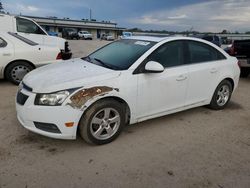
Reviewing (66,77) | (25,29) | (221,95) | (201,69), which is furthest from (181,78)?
(25,29)

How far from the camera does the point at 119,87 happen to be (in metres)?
3.32

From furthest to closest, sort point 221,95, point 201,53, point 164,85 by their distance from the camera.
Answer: point 221,95
point 201,53
point 164,85

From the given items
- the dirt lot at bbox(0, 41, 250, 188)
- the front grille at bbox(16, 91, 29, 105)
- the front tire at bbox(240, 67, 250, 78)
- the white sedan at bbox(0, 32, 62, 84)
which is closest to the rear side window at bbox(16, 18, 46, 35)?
the white sedan at bbox(0, 32, 62, 84)

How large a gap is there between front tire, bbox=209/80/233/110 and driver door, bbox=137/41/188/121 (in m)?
1.00

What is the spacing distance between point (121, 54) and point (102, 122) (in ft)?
4.31

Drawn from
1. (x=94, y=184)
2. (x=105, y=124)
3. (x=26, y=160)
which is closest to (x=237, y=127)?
(x=105, y=124)

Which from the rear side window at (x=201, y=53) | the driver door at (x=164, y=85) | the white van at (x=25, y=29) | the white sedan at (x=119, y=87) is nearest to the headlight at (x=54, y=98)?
the white sedan at (x=119, y=87)

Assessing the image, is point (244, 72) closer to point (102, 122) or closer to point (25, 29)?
point (102, 122)

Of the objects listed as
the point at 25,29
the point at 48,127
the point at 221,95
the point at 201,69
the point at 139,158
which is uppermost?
the point at 25,29

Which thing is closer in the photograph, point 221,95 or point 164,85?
point 164,85

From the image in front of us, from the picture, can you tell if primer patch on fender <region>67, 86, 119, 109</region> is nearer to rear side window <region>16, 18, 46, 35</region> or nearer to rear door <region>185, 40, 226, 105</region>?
rear door <region>185, 40, 226, 105</region>

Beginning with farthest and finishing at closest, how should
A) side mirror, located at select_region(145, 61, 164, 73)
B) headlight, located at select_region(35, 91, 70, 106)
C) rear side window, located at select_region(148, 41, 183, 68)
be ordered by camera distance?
rear side window, located at select_region(148, 41, 183, 68), side mirror, located at select_region(145, 61, 164, 73), headlight, located at select_region(35, 91, 70, 106)

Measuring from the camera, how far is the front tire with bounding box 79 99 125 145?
10.4 feet

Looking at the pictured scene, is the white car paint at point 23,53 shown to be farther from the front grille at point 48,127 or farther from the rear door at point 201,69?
the rear door at point 201,69
